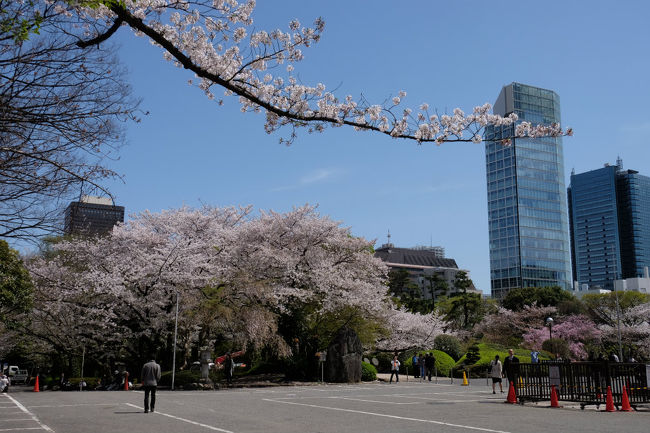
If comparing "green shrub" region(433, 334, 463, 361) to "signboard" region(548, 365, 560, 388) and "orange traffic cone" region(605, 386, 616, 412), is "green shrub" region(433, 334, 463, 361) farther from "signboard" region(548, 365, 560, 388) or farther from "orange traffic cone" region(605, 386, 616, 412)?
"orange traffic cone" region(605, 386, 616, 412)

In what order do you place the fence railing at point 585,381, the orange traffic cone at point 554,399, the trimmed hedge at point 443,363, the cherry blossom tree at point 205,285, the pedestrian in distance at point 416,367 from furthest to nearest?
the trimmed hedge at point 443,363 → the pedestrian in distance at point 416,367 → the cherry blossom tree at point 205,285 → the orange traffic cone at point 554,399 → the fence railing at point 585,381

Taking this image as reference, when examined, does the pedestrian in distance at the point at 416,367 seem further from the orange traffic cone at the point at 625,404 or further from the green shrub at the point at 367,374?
the orange traffic cone at the point at 625,404

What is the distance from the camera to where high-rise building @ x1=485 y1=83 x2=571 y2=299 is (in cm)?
13500

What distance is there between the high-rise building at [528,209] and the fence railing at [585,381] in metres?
121

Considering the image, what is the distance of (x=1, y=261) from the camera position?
29.1 metres

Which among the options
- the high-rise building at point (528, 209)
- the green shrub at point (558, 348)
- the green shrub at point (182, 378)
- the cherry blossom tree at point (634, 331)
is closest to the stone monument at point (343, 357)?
the green shrub at point (182, 378)

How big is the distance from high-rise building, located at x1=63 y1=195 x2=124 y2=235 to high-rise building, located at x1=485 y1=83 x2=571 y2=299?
434ft

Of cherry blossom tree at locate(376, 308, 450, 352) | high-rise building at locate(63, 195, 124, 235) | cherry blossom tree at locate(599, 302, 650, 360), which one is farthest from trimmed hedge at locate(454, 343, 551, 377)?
high-rise building at locate(63, 195, 124, 235)

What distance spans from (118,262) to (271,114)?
26467 millimetres

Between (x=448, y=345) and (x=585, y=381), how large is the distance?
1094 inches

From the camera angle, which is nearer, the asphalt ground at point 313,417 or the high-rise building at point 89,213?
the high-rise building at point 89,213

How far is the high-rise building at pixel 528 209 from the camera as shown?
13500 centimetres

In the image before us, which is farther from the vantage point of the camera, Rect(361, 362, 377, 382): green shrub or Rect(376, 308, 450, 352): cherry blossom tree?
Rect(376, 308, 450, 352): cherry blossom tree

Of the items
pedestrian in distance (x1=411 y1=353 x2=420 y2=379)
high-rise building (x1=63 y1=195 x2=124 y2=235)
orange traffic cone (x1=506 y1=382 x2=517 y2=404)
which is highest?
high-rise building (x1=63 y1=195 x2=124 y2=235)
